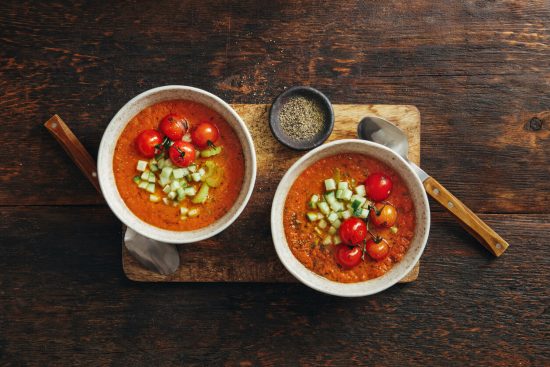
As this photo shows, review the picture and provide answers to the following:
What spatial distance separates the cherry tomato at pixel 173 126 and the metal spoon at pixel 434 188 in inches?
40.8

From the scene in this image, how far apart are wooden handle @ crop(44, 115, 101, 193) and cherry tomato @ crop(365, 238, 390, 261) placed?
166 centimetres

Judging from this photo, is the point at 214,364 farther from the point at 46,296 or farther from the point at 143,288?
the point at 46,296

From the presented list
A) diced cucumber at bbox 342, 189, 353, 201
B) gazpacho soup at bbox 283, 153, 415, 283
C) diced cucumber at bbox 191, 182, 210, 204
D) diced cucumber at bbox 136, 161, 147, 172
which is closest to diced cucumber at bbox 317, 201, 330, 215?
gazpacho soup at bbox 283, 153, 415, 283

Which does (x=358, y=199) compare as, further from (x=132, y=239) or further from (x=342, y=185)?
(x=132, y=239)

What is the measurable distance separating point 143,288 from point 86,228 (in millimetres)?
524

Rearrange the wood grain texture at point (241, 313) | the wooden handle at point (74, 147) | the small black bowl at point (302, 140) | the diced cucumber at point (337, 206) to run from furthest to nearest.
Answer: the wood grain texture at point (241, 313) < the wooden handle at point (74, 147) < the small black bowl at point (302, 140) < the diced cucumber at point (337, 206)

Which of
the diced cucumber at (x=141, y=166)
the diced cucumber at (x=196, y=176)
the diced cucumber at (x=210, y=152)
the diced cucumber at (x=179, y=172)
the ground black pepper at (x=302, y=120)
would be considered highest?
the ground black pepper at (x=302, y=120)

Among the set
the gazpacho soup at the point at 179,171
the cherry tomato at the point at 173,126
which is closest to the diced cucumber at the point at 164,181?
the gazpacho soup at the point at 179,171

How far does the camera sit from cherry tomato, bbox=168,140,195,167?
289cm

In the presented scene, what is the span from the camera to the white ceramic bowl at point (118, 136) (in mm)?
2854

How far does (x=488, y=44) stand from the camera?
343cm

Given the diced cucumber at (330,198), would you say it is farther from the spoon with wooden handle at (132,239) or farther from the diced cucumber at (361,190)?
the spoon with wooden handle at (132,239)

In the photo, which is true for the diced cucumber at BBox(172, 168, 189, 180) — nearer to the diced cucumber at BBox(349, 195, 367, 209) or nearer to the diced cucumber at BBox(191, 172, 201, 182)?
the diced cucumber at BBox(191, 172, 201, 182)

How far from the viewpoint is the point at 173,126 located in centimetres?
292
